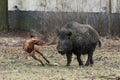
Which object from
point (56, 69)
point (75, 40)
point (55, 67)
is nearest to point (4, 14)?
point (75, 40)

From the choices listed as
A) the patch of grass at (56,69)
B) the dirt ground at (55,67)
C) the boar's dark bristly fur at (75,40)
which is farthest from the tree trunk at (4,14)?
the boar's dark bristly fur at (75,40)

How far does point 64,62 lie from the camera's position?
49.2ft

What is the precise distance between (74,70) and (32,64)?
190 cm

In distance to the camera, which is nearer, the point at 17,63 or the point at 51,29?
the point at 17,63

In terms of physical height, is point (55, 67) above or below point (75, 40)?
below

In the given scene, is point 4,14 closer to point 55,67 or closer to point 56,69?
point 55,67

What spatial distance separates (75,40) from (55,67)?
919mm

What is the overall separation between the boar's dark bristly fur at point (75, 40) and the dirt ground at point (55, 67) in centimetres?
45

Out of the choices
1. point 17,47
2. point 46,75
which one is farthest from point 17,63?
point 17,47

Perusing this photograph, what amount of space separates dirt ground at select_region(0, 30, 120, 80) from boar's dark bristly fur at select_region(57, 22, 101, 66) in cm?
45

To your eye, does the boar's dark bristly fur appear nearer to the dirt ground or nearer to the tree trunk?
the dirt ground

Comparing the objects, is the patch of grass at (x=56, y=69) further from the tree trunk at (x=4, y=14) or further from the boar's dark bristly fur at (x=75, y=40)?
the tree trunk at (x=4, y=14)

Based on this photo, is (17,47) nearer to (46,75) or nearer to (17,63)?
(17,63)

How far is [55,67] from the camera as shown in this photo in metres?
13.4
